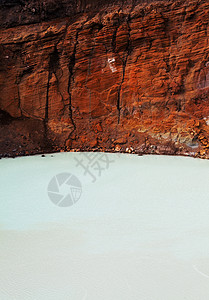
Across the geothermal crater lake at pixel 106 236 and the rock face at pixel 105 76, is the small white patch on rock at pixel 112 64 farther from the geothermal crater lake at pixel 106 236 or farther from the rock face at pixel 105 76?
the geothermal crater lake at pixel 106 236

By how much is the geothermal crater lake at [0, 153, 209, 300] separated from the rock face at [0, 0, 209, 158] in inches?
116

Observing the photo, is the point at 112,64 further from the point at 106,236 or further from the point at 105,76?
the point at 106,236

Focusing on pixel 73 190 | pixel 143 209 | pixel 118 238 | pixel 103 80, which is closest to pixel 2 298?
pixel 118 238

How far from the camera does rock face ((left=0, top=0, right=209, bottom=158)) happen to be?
7.51 metres

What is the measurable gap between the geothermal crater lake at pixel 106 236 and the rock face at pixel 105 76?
2.94 metres

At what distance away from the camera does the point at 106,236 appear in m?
2.71

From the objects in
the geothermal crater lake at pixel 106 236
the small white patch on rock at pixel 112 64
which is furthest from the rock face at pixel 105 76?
the geothermal crater lake at pixel 106 236

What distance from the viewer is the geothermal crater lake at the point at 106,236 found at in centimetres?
189

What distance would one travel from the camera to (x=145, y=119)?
8.16m

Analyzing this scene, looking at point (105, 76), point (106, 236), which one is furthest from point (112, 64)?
point (106, 236)

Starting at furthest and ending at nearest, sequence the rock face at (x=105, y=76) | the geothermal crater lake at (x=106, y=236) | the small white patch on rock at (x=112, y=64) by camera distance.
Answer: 1. the small white patch on rock at (x=112, y=64)
2. the rock face at (x=105, y=76)
3. the geothermal crater lake at (x=106, y=236)

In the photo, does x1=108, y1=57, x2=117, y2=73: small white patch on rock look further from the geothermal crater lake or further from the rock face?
the geothermal crater lake

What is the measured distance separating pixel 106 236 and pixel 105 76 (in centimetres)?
677

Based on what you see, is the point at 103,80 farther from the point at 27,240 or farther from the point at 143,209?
the point at 27,240
